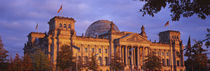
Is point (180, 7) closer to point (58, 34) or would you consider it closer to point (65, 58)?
point (65, 58)

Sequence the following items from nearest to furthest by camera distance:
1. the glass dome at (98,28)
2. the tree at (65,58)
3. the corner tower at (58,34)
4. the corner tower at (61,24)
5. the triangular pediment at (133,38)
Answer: the tree at (65,58), the corner tower at (58,34), the corner tower at (61,24), the triangular pediment at (133,38), the glass dome at (98,28)

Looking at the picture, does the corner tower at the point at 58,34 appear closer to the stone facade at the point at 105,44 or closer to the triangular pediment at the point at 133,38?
the stone facade at the point at 105,44

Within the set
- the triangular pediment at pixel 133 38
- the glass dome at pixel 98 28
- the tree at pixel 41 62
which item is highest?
the glass dome at pixel 98 28

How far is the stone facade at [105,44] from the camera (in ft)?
295

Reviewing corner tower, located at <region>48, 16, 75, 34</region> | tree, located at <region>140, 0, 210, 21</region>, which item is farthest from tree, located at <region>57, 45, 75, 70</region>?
tree, located at <region>140, 0, 210, 21</region>

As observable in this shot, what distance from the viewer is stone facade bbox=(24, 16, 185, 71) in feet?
295

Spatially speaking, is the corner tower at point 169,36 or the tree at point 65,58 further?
the corner tower at point 169,36

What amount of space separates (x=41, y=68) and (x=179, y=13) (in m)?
61.7

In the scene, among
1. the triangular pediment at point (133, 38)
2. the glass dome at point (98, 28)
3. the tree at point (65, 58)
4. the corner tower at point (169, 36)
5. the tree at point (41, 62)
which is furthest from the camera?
the corner tower at point (169, 36)

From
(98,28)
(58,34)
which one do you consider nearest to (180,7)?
(58,34)

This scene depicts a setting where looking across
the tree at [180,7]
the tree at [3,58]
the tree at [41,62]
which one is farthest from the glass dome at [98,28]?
the tree at [180,7]

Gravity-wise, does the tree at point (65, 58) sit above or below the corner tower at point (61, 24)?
below

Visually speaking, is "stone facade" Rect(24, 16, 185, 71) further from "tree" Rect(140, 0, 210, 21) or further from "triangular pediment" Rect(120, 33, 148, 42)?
"tree" Rect(140, 0, 210, 21)

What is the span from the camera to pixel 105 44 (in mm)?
101312
